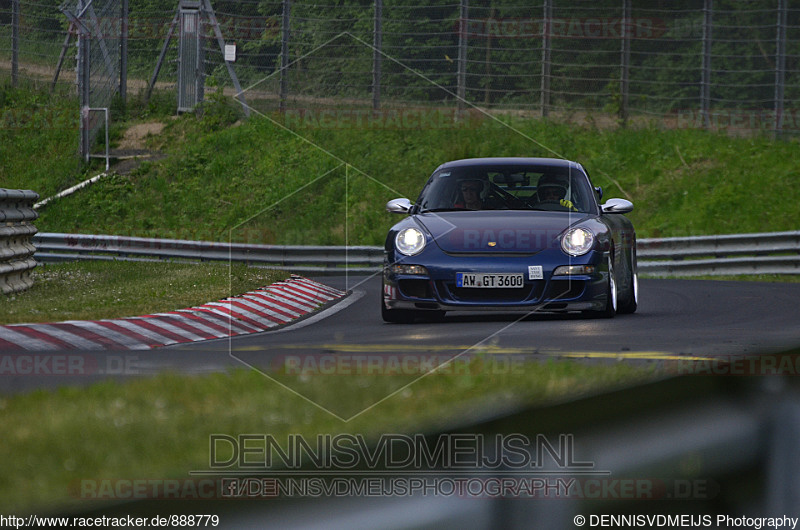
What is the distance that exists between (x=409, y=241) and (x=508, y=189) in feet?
3.47

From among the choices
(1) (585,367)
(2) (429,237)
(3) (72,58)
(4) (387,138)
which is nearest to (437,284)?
(2) (429,237)

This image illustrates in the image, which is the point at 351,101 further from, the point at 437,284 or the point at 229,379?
the point at 229,379

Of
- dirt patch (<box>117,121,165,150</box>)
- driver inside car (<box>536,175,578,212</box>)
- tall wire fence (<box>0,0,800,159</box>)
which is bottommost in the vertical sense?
driver inside car (<box>536,175,578,212</box>)

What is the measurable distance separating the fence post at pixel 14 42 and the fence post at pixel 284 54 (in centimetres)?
698

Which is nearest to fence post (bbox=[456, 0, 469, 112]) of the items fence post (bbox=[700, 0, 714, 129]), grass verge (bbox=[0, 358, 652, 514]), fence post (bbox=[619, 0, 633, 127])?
fence post (bbox=[619, 0, 633, 127])

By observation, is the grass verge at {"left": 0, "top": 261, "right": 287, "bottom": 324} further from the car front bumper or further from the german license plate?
the german license plate

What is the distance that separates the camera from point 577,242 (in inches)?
367

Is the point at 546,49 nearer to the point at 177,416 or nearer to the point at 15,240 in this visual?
the point at 15,240

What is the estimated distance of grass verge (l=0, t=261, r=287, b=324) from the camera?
33.5ft

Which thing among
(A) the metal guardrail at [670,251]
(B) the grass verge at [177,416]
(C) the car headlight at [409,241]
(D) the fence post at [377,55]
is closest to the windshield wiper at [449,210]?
(C) the car headlight at [409,241]

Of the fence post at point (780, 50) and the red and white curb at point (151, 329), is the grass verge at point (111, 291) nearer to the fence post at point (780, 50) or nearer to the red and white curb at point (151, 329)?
the red and white curb at point (151, 329)

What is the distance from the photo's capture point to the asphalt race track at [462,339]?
690 centimetres

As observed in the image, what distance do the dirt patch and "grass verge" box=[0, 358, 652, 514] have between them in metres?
24.0

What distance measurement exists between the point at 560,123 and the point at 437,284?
1913 centimetres
